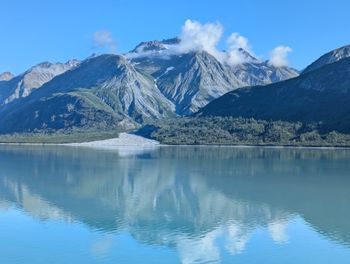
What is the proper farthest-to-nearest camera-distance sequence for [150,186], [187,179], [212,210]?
[187,179]
[150,186]
[212,210]

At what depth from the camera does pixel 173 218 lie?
57.0 meters

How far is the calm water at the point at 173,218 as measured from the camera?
42531 mm

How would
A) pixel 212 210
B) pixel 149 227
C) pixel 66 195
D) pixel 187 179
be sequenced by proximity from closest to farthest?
pixel 149 227 < pixel 212 210 < pixel 66 195 < pixel 187 179

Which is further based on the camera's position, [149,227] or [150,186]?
[150,186]

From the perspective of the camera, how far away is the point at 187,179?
3762 inches

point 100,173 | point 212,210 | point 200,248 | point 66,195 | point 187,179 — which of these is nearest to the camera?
point 200,248

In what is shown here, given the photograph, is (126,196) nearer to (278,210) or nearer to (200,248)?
(278,210)

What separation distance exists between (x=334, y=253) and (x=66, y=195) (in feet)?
135

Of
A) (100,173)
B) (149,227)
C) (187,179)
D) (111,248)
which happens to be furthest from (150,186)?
(111,248)

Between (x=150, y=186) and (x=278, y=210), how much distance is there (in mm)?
28117

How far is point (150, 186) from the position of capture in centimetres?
8581

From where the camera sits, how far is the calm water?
42.5 metres

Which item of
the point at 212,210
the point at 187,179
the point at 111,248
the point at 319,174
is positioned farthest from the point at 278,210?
the point at 319,174

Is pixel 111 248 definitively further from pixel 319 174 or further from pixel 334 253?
pixel 319 174
